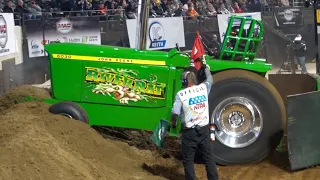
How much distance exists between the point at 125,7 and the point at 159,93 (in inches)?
572

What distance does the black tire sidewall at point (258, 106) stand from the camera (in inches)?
329

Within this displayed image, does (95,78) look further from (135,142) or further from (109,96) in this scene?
(135,142)

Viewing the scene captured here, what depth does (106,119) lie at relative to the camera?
842cm

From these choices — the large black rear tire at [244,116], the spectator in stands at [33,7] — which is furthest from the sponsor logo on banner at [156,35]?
the large black rear tire at [244,116]

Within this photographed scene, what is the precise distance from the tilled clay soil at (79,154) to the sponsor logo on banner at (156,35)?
1139cm

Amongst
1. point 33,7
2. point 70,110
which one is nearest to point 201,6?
point 33,7

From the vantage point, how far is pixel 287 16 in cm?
2455

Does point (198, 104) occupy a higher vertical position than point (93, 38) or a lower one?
higher

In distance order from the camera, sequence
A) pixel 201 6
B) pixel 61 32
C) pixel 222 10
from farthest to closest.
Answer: pixel 222 10
pixel 201 6
pixel 61 32

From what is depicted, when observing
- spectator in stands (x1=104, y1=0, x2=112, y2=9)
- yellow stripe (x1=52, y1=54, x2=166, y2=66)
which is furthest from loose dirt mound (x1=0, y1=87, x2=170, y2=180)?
spectator in stands (x1=104, y1=0, x2=112, y2=9)

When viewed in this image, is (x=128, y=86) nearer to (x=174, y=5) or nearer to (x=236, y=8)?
(x=174, y=5)

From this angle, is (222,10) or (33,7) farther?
(222,10)

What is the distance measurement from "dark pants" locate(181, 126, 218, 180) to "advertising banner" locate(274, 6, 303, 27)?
59.8 ft

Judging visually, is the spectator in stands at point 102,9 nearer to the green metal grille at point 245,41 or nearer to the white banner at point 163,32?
the white banner at point 163,32
